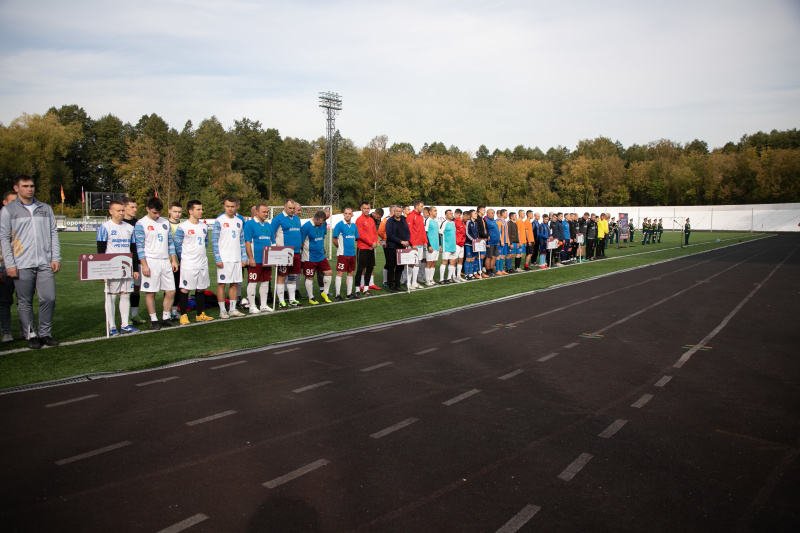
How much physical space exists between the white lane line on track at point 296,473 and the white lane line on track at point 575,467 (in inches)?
77.9

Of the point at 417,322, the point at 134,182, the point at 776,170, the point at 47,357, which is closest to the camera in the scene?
the point at 47,357

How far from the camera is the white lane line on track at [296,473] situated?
388 cm

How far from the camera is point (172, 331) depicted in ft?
29.7

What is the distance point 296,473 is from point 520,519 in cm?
179

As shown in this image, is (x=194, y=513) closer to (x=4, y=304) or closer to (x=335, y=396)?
(x=335, y=396)

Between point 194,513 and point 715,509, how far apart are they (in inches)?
147

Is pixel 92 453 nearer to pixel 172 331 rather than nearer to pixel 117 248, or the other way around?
pixel 172 331

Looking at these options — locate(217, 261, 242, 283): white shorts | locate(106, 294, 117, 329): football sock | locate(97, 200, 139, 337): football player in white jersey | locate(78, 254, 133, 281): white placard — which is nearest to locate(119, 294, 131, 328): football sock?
locate(97, 200, 139, 337): football player in white jersey

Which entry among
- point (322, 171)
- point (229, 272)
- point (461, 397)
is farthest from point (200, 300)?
point (322, 171)

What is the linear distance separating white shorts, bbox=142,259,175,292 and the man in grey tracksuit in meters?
1.44

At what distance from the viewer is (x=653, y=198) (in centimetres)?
8675

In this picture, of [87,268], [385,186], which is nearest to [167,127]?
[385,186]

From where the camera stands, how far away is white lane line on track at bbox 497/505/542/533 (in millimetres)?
3305

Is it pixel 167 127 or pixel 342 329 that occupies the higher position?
pixel 167 127
